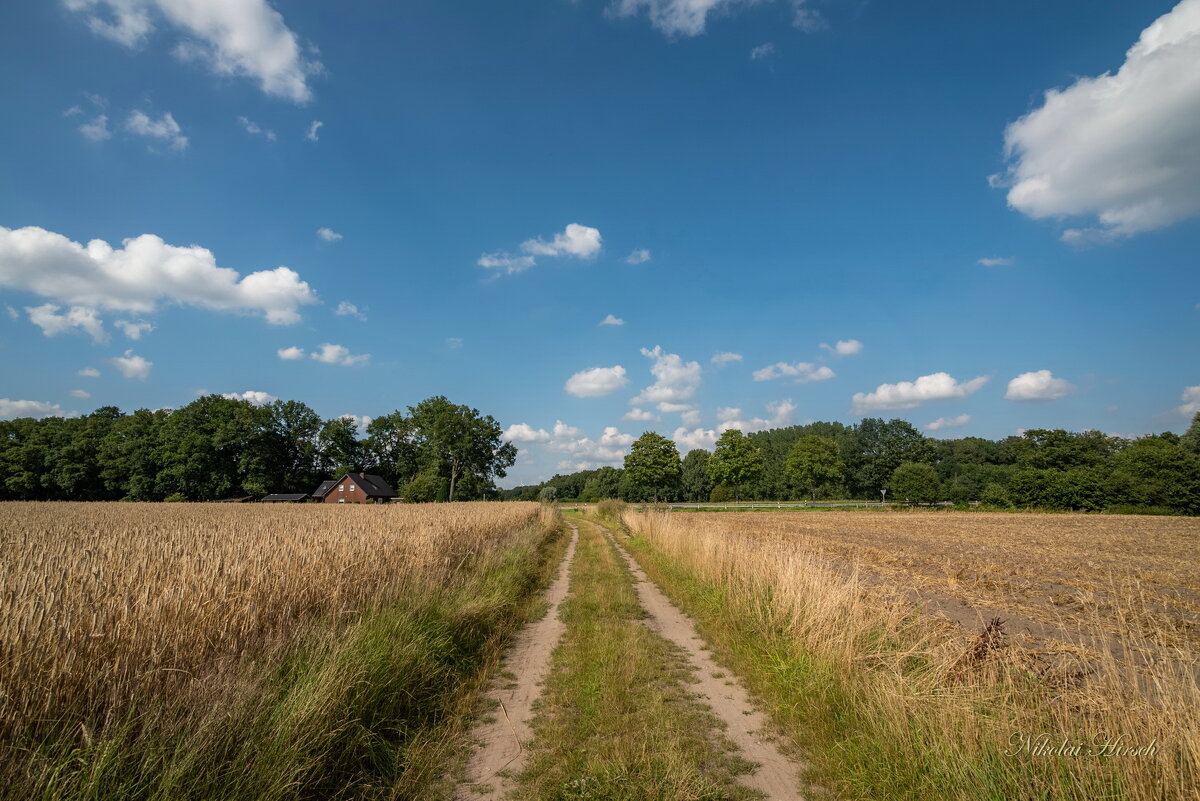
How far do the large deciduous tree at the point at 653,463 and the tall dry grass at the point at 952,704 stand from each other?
53360 millimetres

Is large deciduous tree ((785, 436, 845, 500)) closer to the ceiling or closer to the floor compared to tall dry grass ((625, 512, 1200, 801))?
closer to the ceiling

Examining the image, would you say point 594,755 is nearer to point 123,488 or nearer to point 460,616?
point 460,616

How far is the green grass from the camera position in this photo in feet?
12.7

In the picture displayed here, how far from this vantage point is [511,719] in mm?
5227

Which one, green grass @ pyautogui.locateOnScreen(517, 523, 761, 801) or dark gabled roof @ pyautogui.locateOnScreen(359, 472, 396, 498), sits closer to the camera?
green grass @ pyautogui.locateOnScreen(517, 523, 761, 801)

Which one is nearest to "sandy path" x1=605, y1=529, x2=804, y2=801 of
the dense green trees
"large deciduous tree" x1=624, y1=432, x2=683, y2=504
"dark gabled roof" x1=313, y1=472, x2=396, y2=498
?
"large deciduous tree" x1=624, y1=432, x2=683, y2=504

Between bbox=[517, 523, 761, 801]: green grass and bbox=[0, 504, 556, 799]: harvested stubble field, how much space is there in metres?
1.31

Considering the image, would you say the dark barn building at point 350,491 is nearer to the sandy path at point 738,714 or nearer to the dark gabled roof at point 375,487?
the dark gabled roof at point 375,487

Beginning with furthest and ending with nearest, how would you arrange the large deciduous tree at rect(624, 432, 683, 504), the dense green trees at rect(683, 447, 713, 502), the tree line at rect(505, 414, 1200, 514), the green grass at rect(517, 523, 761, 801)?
the dense green trees at rect(683, 447, 713, 502) → the large deciduous tree at rect(624, 432, 683, 504) → the tree line at rect(505, 414, 1200, 514) → the green grass at rect(517, 523, 761, 801)

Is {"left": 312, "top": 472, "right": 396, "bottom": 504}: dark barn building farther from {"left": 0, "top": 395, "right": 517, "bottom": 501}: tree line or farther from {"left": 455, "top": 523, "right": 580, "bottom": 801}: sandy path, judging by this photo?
{"left": 455, "top": 523, "right": 580, "bottom": 801}: sandy path

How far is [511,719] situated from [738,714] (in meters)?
2.62

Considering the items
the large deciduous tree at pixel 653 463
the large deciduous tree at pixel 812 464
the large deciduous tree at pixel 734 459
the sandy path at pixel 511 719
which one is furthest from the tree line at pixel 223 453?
the sandy path at pixel 511 719

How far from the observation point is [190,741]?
2959 mm

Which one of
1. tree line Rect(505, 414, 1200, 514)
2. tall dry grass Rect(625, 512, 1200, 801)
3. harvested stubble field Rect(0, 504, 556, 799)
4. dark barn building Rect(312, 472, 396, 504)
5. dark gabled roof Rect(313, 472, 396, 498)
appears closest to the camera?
harvested stubble field Rect(0, 504, 556, 799)
